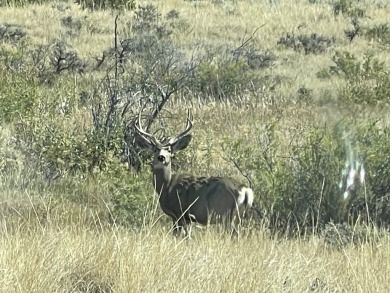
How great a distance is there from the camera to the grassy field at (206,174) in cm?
490

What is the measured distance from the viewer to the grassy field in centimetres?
490

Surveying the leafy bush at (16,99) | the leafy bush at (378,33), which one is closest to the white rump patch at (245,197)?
the leafy bush at (16,99)

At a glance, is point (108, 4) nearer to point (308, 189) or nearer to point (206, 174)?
point (206, 174)

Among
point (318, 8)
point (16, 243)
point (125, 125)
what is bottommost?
point (318, 8)

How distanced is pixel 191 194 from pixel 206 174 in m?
2.23

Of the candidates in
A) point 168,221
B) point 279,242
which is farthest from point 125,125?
point 279,242

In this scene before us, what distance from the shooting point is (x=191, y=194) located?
8.03 m

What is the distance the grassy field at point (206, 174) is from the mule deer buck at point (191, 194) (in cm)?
19

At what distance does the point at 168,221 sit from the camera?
8.18 metres

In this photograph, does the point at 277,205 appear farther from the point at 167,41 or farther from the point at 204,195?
the point at 167,41

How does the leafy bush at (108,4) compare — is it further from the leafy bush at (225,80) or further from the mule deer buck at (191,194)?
the mule deer buck at (191,194)

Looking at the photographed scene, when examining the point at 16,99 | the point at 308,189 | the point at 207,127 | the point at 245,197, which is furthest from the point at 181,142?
the point at 207,127

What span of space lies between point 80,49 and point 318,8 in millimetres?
11060

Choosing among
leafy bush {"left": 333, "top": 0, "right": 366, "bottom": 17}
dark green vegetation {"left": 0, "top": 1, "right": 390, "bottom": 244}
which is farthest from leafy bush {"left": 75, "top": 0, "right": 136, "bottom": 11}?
leafy bush {"left": 333, "top": 0, "right": 366, "bottom": 17}
